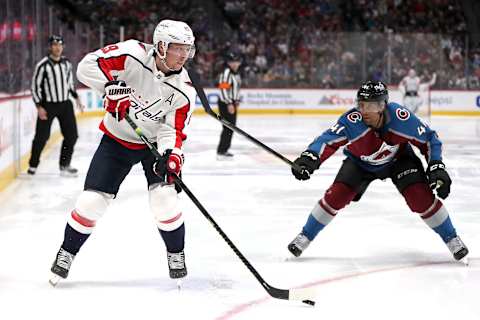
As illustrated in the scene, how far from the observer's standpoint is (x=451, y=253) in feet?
14.1

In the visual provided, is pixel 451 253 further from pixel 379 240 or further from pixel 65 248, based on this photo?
pixel 65 248

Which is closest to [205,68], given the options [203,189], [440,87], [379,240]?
[440,87]

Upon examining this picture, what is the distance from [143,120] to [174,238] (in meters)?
0.53

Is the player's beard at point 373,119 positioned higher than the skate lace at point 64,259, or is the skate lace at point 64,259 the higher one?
the player's beard at point 373,119

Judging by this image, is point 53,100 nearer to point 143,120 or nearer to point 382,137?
point 143,120

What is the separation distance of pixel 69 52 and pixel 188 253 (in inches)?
376

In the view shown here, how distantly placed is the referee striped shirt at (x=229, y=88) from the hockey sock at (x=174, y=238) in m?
5.65

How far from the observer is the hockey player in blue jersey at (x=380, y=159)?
12.5 feet

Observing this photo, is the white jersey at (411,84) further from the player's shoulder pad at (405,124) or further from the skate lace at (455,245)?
the player's shoulder pad at (405,124)

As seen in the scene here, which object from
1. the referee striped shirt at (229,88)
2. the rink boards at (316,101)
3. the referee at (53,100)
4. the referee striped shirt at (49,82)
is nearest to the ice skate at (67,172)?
the referee at (53,100)

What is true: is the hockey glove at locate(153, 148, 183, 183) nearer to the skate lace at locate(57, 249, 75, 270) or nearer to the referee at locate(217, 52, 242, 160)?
the skate lace at locate(57, 249, 75, 270)

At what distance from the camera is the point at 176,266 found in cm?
369

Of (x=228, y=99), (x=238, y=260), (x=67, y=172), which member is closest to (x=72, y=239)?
(x=238, y=260)

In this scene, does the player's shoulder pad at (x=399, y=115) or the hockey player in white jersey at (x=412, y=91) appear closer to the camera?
the player's shoulder pad at (x=399, y=115)
